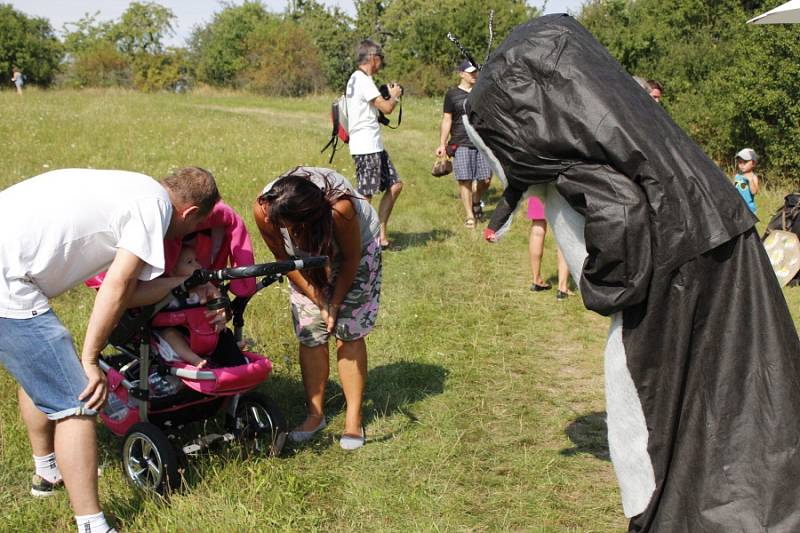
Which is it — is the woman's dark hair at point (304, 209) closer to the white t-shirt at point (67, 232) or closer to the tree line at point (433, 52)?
the white t-shirt at point (67, 232)

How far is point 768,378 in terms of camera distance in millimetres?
2814

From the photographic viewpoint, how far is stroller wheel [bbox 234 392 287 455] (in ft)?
13.7

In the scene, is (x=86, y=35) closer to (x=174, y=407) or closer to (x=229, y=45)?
(x=229, y=45)

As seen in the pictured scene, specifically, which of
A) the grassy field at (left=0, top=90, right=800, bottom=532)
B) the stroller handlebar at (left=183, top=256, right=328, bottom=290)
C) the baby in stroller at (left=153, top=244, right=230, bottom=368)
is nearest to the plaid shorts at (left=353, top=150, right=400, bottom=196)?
the grassy field at (left=0, top=90, right=800, bottom=532)

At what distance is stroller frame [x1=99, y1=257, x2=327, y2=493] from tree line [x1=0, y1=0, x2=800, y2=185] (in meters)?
10.1

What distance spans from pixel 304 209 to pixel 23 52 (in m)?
49.5

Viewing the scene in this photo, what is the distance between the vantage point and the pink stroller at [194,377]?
3818 millimetres

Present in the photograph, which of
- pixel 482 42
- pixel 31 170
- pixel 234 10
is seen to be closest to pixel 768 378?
pixel 31 170

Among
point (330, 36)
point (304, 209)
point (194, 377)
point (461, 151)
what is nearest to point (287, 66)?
point (330, 36)

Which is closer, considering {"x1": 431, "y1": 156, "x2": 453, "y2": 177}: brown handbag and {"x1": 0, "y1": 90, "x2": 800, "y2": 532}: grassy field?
{"x1": 0, "y1": 90, "x2": 800, "y2": 532}: grassy field

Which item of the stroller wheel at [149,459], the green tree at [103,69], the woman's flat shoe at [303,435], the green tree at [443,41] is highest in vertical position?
the green tree at [443,41]

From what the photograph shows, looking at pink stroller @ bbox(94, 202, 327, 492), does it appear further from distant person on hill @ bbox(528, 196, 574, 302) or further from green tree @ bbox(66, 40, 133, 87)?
green tree @ bbox(66, 40, 133, 87)

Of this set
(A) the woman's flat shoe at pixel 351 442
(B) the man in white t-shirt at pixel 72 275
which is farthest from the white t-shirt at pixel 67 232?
(A) the woman's flat shoe at pixel 351 442

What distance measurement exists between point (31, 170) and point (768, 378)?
11.4 m
